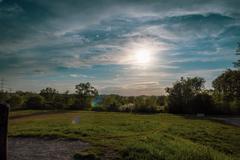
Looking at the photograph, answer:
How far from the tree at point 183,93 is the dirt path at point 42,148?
3324 cm

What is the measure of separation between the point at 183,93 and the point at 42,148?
120 ft

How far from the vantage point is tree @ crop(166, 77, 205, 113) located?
1607 inches

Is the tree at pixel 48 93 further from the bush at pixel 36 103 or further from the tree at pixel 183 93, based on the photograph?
the tree at pixel 183 93

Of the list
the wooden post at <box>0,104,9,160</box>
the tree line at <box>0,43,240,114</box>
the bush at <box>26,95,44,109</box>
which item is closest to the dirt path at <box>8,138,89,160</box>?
the wooden post at <box>0,104,9,160</box>

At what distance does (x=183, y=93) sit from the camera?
42531 mm

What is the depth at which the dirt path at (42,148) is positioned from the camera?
7610 mm

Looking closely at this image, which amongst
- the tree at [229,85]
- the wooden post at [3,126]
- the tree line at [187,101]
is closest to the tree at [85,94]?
the tree line at [187,101]

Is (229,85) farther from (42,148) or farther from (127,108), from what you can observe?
(42,148)

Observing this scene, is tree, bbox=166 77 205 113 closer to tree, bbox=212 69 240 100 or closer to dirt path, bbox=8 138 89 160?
tree, bbox=212 69 240 100

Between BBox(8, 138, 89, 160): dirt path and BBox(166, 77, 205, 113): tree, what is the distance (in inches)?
1308

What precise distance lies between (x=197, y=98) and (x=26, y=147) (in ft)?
115

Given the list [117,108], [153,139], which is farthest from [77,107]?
[153,139]

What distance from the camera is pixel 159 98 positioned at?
53.6 m

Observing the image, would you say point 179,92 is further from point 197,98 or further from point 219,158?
point 219,158
